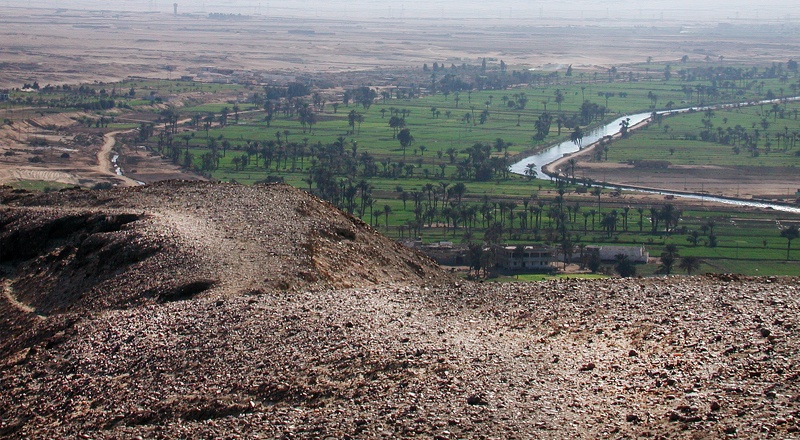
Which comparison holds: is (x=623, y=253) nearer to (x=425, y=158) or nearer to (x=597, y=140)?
(x=425, y=158)

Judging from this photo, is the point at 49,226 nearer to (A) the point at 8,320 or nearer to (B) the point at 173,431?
(A) the point at 8,320

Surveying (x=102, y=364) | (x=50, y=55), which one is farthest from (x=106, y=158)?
(x=50, y=55)

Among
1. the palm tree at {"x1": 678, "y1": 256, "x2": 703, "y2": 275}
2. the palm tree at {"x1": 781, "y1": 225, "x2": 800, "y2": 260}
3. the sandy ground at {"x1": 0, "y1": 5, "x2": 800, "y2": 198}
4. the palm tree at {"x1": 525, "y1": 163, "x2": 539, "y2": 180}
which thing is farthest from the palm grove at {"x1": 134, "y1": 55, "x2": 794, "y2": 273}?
the sandy ground at {"x1": 0, "y1": 5, "x2": 800, "y2": 198}

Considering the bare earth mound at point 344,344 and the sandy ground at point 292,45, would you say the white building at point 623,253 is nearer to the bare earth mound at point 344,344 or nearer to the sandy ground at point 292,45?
the bare earth mound at point 344,344

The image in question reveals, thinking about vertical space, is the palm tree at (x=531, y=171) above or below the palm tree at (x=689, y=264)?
above

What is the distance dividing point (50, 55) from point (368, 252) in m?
94.3

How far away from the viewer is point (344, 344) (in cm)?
1112

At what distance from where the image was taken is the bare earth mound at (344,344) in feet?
30.5

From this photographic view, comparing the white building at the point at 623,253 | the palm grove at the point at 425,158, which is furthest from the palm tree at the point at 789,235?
the white building at the point at 623,253

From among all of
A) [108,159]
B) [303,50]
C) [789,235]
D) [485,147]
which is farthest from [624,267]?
[303,50]

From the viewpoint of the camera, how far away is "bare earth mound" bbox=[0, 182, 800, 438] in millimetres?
9281

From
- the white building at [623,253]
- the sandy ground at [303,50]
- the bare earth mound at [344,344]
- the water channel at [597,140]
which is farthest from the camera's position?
the sandy ground at [303,50]

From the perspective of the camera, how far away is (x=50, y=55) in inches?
4040

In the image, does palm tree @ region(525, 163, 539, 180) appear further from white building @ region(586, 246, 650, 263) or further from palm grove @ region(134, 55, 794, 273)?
white building @ region(586, 246, 650, 263)
